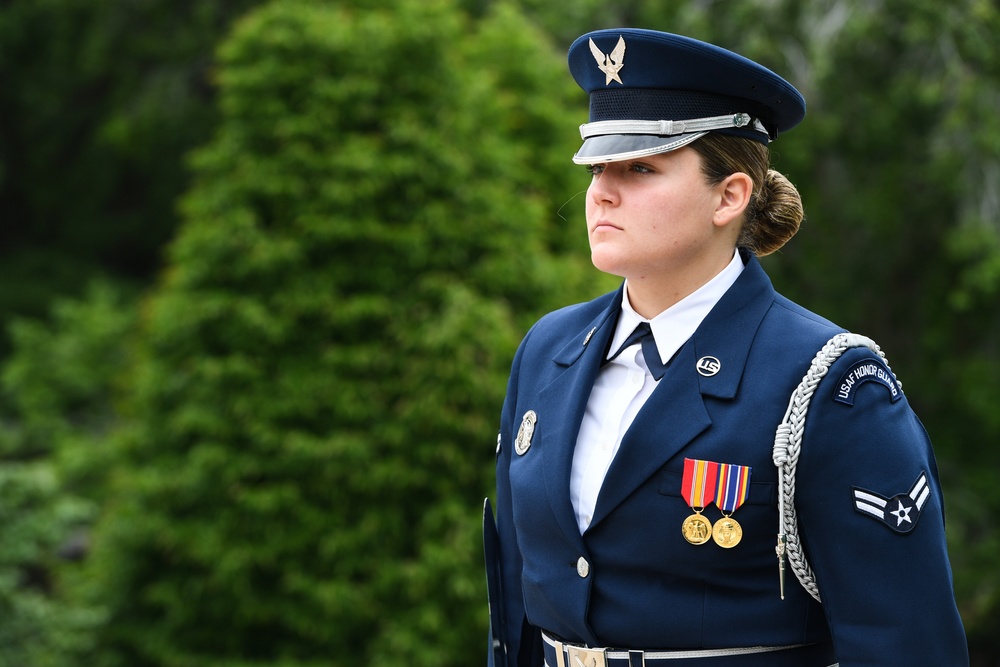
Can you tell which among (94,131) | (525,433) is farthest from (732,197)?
(94,131)

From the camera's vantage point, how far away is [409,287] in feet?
16.3

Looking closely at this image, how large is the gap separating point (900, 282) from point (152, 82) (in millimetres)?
7202

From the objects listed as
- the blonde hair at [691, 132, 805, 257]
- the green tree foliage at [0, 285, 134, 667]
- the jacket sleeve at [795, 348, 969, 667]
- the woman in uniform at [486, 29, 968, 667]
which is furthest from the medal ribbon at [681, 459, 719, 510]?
the green tree foliage at [0, 285, 134, 667]

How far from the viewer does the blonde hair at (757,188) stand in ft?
5.83

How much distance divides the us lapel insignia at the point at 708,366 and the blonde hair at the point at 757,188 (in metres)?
0.21

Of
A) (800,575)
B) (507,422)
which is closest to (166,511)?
(507,422)

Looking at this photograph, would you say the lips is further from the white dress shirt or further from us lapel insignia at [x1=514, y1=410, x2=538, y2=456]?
us lapel insignia at [x1=514, y1=410, x2=538, y2=456]

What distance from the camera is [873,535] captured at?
5.37ft

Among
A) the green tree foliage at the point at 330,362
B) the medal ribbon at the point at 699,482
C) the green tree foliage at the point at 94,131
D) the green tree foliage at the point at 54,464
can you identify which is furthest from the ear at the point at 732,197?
the green tree foliage at the point at 94,131

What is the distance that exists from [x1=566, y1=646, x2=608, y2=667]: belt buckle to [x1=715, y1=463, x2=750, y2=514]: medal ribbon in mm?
292

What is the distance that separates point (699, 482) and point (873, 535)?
0.79 feet

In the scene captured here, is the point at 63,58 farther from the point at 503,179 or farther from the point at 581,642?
the point at 581,642

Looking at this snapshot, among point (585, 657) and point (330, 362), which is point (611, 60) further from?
point (330, 362)

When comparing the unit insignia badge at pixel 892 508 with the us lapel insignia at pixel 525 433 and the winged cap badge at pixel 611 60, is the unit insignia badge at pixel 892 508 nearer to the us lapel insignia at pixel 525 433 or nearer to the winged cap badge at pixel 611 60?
the us lapel insignia at pixel 525 433
